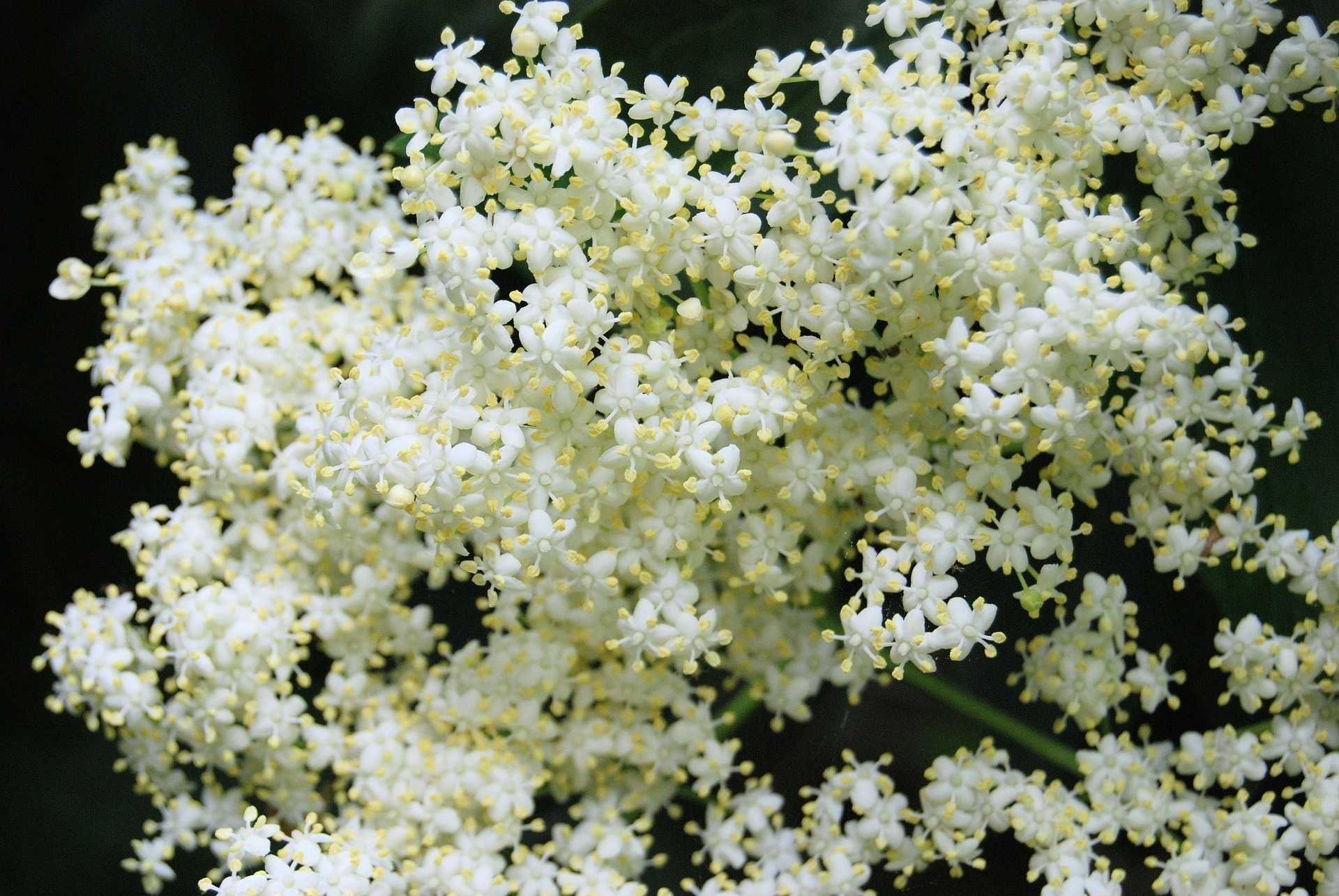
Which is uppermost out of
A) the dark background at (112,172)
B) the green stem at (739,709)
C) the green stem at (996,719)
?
the dark background at (112,172)

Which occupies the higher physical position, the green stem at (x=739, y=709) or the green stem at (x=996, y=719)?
the green stem at (x=739, y=709)

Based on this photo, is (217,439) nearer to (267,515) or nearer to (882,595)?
(267,515)

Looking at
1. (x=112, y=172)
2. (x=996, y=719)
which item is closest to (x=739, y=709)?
(x=996, y=719)

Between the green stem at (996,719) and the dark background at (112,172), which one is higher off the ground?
the dark background at (112,172)

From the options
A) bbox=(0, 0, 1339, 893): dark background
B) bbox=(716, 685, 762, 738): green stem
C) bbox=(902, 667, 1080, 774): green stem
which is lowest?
bbox=(902, 667, 1080, 774): green stem

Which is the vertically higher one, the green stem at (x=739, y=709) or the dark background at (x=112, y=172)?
the dark background at (x=112, y=172)

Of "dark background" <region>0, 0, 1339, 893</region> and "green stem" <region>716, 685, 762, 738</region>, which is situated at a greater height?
"dark background" <region>0, 0, 1339, 893</region>

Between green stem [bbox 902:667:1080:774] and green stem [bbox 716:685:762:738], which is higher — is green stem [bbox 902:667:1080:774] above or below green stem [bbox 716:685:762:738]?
below
